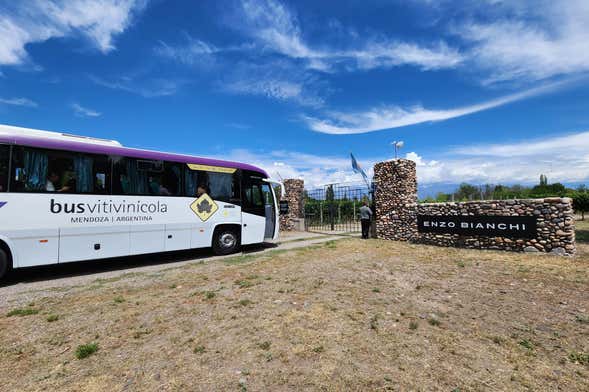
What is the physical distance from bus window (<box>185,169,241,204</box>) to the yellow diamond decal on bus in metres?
0.17

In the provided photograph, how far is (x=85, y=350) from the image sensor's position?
120 inches

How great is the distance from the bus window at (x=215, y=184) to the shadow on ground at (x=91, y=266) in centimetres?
220

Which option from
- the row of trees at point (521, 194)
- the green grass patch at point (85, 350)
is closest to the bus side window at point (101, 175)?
the green grass patch at point (85, 350)

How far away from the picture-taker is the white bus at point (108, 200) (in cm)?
590

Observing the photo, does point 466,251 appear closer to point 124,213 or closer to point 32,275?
point 124,213

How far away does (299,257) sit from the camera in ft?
Answer: 27.8

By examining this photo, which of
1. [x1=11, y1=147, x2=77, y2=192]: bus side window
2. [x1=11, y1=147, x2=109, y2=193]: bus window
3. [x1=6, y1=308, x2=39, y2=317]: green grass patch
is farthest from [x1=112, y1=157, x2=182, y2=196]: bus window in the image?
[x1=6, y1=308, x2=39, y2=317]: green grass patch

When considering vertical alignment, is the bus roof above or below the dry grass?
above

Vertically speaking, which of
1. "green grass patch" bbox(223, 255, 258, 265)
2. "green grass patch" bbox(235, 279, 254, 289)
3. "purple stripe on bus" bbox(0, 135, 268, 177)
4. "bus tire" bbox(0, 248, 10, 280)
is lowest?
"green grass patch" bbox(223, 255, 258, 265)

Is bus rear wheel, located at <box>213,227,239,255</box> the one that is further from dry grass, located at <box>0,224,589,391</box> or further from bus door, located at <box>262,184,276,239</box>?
dry grass, located at <box>0,224,589,391</box>

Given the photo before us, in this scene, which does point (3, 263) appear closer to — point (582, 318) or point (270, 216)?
point (270, 216)

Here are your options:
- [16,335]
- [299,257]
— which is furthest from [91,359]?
[299,257]

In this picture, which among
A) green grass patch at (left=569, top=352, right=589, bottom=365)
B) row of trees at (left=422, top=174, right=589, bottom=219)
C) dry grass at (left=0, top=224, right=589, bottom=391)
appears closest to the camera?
dry grass at (left=0, top=224, right=589, bottom=391)

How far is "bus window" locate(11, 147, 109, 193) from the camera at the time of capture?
232 inches
